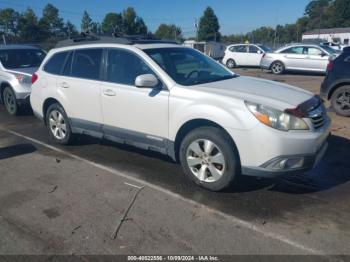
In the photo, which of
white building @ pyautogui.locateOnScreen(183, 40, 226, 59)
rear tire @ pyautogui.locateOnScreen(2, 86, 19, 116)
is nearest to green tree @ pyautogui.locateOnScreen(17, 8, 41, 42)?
white building @ pyautogui.locateOnScreen(183, 40, 226, 59)

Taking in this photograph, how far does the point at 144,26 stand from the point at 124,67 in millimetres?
71906

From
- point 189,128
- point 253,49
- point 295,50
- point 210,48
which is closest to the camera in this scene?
point 189,128

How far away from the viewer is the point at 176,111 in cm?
434

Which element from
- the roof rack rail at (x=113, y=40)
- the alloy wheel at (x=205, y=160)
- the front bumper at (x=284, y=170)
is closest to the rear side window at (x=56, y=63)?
the roof rack rail at (x=113, y=40)

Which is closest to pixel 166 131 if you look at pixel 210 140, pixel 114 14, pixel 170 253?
pixel 210 140

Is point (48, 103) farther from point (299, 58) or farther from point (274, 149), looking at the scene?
point (299, 58)

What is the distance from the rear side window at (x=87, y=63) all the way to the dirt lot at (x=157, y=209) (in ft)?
4.40

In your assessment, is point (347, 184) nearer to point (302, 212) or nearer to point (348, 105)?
point (302, 212)

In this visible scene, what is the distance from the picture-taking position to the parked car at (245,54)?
21.6 m

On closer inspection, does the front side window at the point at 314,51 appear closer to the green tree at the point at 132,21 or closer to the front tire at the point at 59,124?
the front tire at the point at 59,124

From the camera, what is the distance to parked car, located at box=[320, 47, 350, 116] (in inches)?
307

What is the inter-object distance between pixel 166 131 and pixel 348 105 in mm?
5325

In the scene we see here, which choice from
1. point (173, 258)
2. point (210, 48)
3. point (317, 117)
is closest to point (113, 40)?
point (317, 117)

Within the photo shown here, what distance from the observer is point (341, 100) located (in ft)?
26.0
